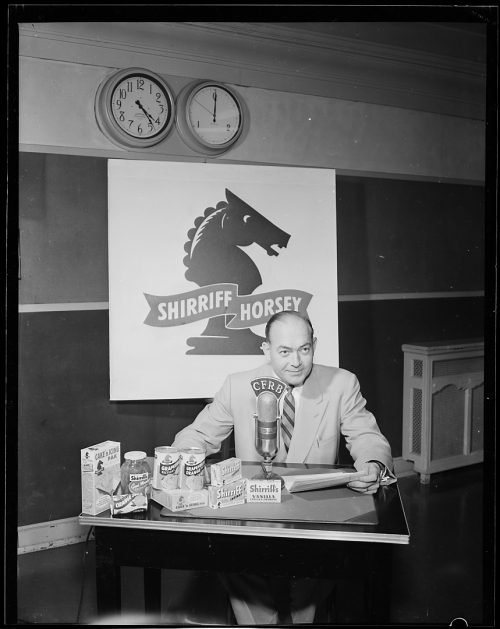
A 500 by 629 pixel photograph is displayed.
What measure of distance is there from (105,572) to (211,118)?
152 cm

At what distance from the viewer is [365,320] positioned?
2.29 metres

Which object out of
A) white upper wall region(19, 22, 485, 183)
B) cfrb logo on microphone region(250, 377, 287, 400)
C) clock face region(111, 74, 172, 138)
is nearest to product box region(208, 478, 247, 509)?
cfrb logo on microphone region(250, 377, 287, 400)

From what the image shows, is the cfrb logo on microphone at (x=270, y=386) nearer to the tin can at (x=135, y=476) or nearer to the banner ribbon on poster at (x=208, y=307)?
the banner ribbon on poster at (x=208, y=307)

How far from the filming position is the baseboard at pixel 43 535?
2.04 metres

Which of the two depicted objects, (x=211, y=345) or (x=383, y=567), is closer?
(x=383, y=567)

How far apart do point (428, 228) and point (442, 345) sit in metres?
0.45

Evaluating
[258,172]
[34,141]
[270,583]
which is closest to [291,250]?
[258,172]

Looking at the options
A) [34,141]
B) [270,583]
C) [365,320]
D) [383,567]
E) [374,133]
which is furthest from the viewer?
[365,320]

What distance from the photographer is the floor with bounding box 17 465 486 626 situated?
188cm

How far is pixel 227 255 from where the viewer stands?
2.02m

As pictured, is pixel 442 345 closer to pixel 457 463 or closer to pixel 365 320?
pixel 365 320

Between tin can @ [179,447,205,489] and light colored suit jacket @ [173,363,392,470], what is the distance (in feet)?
1.12

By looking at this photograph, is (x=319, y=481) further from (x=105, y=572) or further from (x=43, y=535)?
(x=43, y=535)

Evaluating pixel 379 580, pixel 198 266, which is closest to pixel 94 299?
pixel 198 266
